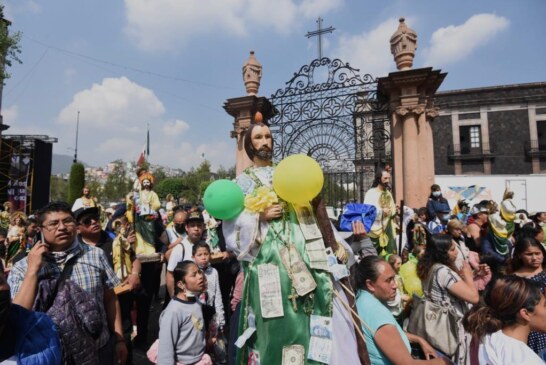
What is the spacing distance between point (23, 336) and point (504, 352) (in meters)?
2.55

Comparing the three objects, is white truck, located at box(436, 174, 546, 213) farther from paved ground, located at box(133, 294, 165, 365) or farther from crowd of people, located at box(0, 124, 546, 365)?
crowd of people, located at box(0, 124, 546, 365)

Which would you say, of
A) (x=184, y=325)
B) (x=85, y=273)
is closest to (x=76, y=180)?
(x=184, y=325)

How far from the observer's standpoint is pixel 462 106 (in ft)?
96.9

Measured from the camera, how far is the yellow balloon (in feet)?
6.41

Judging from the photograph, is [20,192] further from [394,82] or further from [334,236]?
[334,236]

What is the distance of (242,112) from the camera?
34.9 feet

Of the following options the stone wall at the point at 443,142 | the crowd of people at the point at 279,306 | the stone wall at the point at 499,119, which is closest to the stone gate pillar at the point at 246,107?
the crowd of people at the point at 279,306

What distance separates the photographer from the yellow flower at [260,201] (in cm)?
205

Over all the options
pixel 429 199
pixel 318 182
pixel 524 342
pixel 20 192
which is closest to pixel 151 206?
pixel 318 182

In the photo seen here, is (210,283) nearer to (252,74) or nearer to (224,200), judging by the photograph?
(224,200)

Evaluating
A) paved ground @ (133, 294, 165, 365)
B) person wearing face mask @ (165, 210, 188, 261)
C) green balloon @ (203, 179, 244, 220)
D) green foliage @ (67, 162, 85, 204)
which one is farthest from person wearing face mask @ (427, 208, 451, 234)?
green foliage @ (67, 162, 85, 204)

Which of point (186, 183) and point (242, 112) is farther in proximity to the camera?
point (186, 183)

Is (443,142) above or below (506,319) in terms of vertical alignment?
above

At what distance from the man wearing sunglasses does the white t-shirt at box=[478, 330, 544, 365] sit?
96.2 inches
